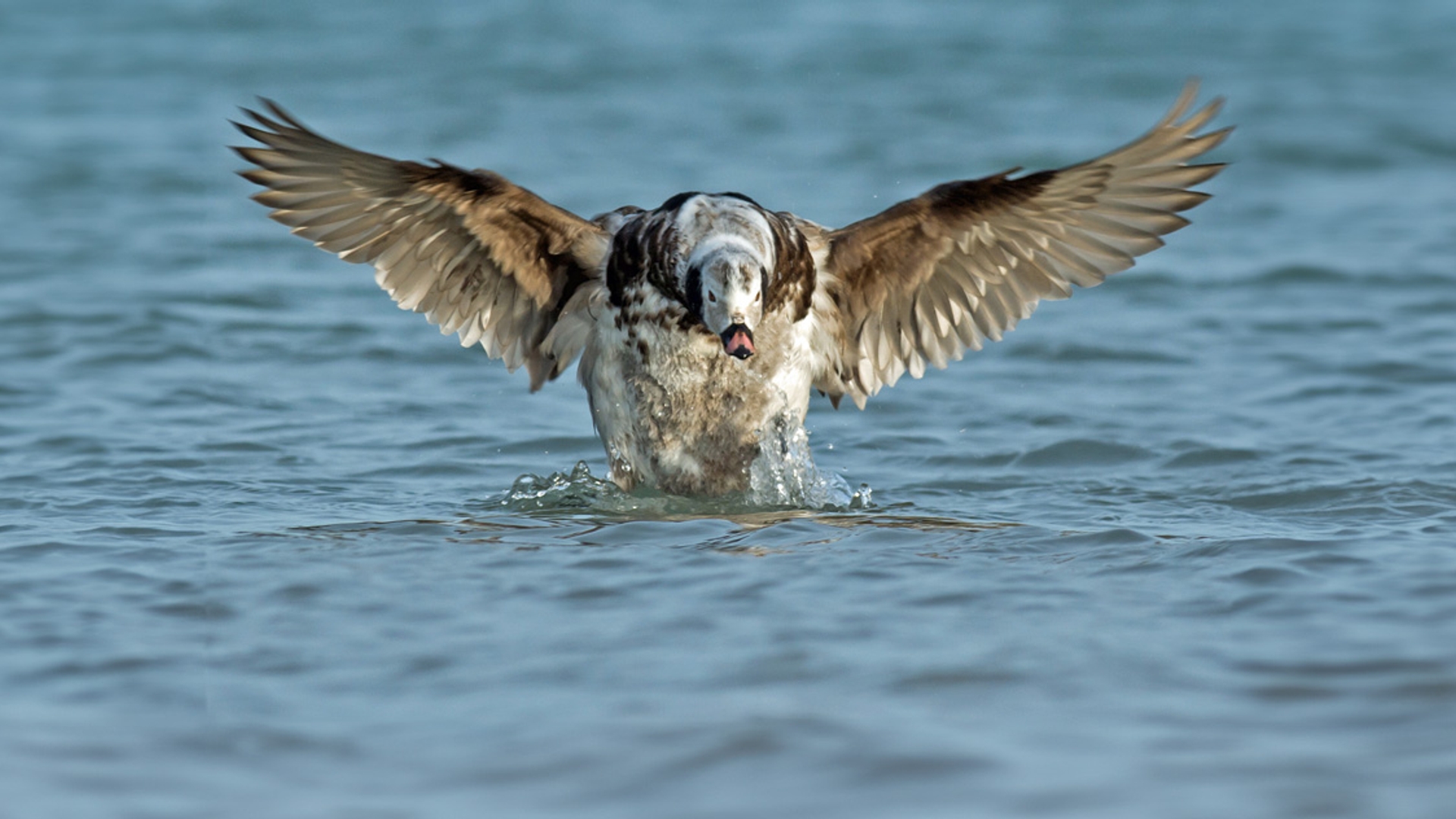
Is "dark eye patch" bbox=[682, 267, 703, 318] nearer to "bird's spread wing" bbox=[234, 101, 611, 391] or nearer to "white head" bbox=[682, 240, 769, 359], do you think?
"white head" bbox=[682, 240, 769, 359]

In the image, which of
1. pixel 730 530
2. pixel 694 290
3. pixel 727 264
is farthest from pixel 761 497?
pixel 727 264

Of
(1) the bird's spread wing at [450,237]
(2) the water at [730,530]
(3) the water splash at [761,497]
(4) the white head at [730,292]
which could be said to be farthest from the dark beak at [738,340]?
(1) the bird's spread wing at [450,237]

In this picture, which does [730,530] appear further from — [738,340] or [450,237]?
[450,237]

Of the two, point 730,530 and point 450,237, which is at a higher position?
point 450,237

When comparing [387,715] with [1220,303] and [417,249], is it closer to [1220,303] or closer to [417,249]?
[417,249]

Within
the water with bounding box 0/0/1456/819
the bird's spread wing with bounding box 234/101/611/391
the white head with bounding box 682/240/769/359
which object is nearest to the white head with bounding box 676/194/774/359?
the white head with bounding box 682/240/769/359

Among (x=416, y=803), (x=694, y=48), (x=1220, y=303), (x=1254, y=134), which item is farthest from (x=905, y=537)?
(x=694, y=48)

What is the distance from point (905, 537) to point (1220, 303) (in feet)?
17.6

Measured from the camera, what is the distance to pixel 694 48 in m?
20.0

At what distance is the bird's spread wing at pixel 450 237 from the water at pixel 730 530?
68 centimetres

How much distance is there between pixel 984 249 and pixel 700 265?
1485 mm

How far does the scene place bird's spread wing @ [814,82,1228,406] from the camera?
6.71 metres

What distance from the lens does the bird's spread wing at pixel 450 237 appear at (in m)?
6.70

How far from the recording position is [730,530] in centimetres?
627
